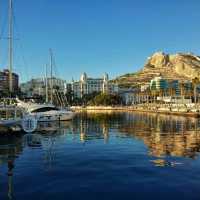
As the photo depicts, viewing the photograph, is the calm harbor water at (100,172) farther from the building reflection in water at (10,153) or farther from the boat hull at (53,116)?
the boat hull at (53,116)

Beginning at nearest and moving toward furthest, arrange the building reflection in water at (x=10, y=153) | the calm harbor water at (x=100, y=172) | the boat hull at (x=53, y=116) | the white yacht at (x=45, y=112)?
1. the calm harbor water at (x=100, y=172)
2. the building reflection in water at (x=10, y=153)
3. the white yacht at (x=45, y=112)
4. the boat hull at (x=53, y=116)

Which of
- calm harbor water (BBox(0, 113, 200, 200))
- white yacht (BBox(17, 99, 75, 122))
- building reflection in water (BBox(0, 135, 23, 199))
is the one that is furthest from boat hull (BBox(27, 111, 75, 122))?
calm harbor water (BBox(0, 113, 200, 200))

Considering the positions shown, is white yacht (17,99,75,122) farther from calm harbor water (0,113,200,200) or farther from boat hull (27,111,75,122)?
calm harbor water (0,113,200,200)

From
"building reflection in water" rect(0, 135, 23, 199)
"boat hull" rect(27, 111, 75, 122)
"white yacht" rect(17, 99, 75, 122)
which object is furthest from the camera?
"boat hull" rect(27, 111, 75, 122)

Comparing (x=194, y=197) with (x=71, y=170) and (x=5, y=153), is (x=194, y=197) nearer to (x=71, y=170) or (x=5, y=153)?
(x=71, y=170)

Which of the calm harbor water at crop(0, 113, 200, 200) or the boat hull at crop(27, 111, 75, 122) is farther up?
the boat hull at crop(27, 111, 75, 122)

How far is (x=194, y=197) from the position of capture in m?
→ 17.9

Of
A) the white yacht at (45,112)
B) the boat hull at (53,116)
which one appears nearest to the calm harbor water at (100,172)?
the white yacht at (45,112)

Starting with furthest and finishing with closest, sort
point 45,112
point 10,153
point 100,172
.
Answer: point 45,112 → point 10,153 → point 100,172

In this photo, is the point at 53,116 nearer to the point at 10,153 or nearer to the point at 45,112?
the point at 45,112

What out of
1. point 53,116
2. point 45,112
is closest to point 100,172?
point 45,112

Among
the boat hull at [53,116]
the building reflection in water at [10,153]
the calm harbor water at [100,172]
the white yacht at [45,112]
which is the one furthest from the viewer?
the boat hull at [53,116]

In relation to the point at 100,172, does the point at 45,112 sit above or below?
above

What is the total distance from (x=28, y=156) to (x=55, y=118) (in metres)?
47.3
